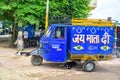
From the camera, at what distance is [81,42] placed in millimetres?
16500

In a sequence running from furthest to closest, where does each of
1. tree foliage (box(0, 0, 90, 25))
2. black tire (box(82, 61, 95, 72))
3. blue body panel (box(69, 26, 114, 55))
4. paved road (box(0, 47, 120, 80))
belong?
1. tree foliage (box(0, 0, 90, 25))
2. blue body panel (box(69, 26, 114, 55))
3. black tire (box(82, 61, 95, 72))
4. paved road (box(0, 47, 120, 80))

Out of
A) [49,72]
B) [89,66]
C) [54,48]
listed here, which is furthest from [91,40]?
[49,72]

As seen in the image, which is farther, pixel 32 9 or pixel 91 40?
pixel 32 9

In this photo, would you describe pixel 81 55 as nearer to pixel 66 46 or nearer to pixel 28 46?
pixel 66 46

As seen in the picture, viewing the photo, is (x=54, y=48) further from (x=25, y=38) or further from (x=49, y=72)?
(x=25, y=38)

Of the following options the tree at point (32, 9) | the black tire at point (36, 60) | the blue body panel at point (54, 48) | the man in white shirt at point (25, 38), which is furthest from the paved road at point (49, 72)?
the man in white shirt at point (25, 38)

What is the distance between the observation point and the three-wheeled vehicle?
16.5 m

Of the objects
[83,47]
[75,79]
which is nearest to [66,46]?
[83,47]

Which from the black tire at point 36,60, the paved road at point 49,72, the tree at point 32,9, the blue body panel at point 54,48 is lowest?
the paved road at point 49,72

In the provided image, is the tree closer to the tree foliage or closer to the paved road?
the tree foliage

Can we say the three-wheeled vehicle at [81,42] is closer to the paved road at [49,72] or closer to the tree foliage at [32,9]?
the paved road at [49,72]

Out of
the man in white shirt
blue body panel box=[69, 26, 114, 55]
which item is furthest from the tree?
blue body panel box=[69, 26, 114, 55]

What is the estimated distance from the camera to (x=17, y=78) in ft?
44.8

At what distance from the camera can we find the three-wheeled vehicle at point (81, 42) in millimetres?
16469
